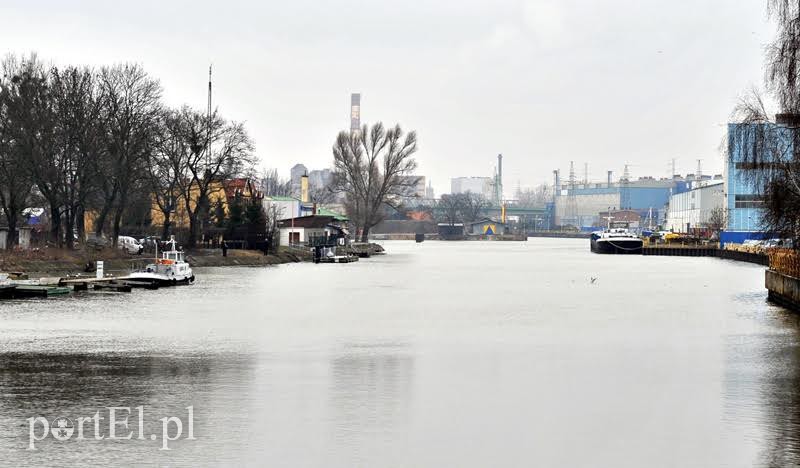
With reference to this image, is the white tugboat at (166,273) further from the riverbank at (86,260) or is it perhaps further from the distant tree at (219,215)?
the distant tree at (219,215)

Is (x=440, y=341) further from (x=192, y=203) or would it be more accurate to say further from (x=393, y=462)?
(x=192, y=203)

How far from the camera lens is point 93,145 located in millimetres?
77125

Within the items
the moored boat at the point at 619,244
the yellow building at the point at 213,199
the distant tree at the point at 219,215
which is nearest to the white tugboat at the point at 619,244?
the moored boat at the point at 619,244

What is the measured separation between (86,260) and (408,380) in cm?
4963

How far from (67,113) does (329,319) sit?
115 feet

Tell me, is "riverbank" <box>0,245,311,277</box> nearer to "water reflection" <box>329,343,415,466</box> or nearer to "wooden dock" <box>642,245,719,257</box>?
"water reflection" <box>329,343,415,466</box>

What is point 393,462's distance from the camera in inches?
778

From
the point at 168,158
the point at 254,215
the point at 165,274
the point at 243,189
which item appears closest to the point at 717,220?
the point at 243,189

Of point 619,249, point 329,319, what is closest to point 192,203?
point 619,249

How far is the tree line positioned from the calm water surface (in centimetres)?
1895

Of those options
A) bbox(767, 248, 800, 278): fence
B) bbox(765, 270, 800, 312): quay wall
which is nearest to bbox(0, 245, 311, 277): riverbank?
bbox(765, 270, 800, 312): quay wall

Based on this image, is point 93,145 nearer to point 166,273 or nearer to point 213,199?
point 166,273

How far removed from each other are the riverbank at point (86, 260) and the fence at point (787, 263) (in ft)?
129

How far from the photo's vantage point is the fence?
50.9m
